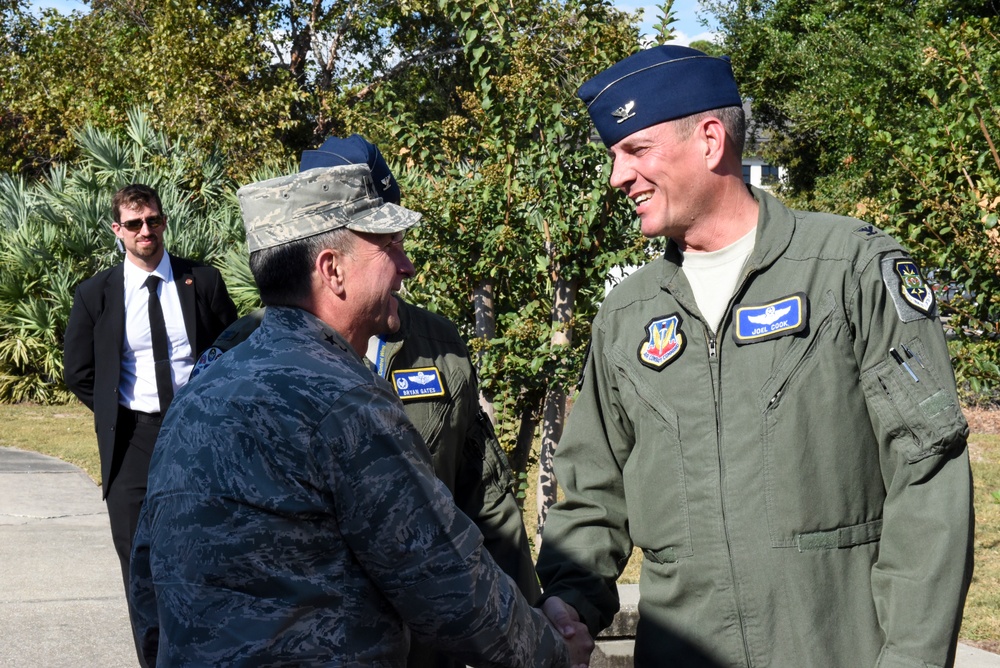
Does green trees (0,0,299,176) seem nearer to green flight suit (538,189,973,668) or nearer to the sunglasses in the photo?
the sunglasses

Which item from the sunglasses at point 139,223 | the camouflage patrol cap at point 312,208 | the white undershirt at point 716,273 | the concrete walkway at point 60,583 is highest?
the camouflage patrol cap at point 312,208

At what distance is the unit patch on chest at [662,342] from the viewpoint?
2434 millimetres

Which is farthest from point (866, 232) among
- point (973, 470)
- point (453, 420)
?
point (973, 470)

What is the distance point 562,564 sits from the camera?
2664 mm

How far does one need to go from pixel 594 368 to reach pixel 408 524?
0.98m

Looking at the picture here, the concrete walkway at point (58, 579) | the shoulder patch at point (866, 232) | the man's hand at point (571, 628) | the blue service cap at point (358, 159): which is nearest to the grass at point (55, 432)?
the concrete walkway at point (58, 579)

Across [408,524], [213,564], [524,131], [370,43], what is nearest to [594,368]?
[408,524]

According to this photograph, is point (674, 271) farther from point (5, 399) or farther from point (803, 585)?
point (5, 399)

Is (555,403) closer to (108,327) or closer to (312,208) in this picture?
(108,327)

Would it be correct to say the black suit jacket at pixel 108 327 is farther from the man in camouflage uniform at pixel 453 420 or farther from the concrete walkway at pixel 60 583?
the man in camouflage uniform at pixel 453 420

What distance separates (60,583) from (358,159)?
5.12 m

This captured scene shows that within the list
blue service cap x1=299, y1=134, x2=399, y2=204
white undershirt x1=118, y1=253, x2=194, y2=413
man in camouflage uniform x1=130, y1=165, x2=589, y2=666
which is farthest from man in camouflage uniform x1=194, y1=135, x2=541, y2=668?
white undershirt x1=118, y1=253, x2=194, y2=413

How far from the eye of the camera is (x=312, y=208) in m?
2.09

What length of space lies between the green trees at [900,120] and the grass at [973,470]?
1.07m
